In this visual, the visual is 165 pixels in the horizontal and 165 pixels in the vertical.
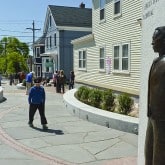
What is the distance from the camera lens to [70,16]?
1596 inches

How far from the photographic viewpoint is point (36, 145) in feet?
27.3

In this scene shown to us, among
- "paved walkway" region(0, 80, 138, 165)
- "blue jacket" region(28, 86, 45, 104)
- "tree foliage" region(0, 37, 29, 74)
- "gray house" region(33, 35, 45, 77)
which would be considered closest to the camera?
"paved walkway" region(0, 80, 138, 165)

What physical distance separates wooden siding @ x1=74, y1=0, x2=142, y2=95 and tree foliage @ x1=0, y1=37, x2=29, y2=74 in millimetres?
43031

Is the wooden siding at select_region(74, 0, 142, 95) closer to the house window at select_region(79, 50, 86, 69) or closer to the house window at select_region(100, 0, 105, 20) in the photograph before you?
the house window at select_region(100, 0, 105, 20)

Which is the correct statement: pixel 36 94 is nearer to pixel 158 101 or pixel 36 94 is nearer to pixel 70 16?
pixel 158 101

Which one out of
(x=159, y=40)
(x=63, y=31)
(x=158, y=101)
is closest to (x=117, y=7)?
(x=159, y=40)

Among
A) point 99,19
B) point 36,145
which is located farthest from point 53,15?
point 36,145

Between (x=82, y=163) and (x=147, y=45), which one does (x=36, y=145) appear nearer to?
(x=82, y=163)

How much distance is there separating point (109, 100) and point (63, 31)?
89.7 ft

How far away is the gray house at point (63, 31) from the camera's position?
38406mm

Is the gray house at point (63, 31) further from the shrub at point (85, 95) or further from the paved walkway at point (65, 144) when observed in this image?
the paved walkway at point (65, 144)

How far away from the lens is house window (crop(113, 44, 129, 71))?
17183 mm

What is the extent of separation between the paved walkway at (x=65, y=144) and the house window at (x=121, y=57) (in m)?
6.33

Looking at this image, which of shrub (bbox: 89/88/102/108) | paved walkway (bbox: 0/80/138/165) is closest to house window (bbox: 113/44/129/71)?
shrub (bbox: 89/88/102/108)
